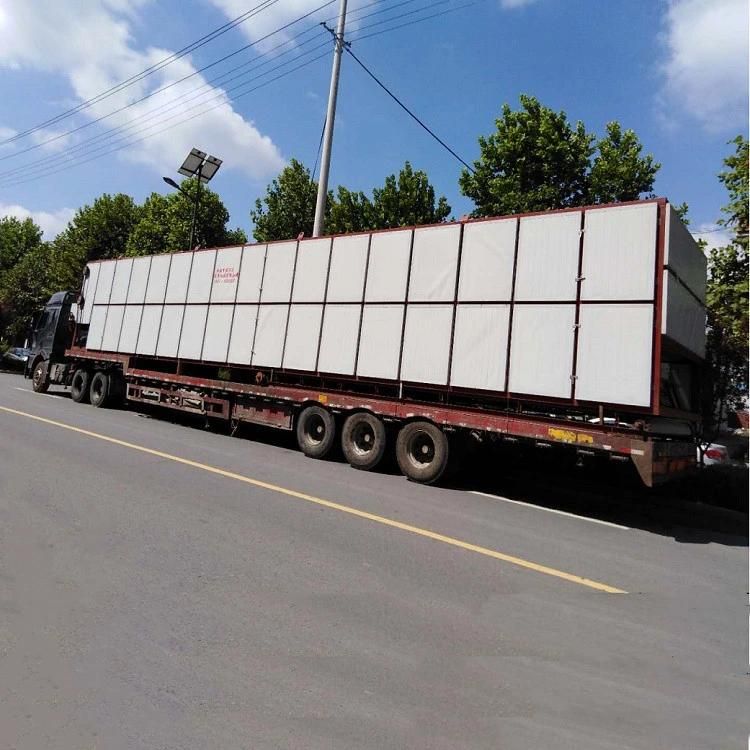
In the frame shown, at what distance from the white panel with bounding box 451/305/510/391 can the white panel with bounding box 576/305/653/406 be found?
111cm

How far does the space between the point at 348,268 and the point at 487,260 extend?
8.96ft

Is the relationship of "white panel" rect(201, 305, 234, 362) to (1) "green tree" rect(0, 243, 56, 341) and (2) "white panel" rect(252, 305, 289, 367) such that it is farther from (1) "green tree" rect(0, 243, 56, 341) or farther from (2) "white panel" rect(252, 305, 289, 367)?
(1) "green tree" rect(0, 243, 56, 341)

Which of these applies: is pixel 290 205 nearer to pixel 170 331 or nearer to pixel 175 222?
pixel 175 222

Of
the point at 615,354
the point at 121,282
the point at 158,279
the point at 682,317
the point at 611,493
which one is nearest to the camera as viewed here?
the point at 615,354

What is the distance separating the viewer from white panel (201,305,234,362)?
11906mm

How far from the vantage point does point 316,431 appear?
33.5 feet

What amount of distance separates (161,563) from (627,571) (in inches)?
162

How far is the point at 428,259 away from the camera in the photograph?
29.2ft

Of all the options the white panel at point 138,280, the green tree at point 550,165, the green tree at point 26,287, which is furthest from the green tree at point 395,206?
the green tree at point 26,287

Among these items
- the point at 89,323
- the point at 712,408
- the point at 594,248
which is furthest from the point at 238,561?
the point at 89,323

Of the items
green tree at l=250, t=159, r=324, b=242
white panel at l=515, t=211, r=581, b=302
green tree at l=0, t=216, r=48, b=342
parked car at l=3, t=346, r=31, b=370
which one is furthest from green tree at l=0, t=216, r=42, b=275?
white panel at l=515, t=211, r=581, b=302

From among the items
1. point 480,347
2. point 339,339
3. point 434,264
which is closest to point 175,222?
point 339,339

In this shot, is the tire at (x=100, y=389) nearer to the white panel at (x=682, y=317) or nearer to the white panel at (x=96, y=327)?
the white panel at (x=96, y=327)

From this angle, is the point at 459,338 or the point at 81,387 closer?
the point at 459,338
